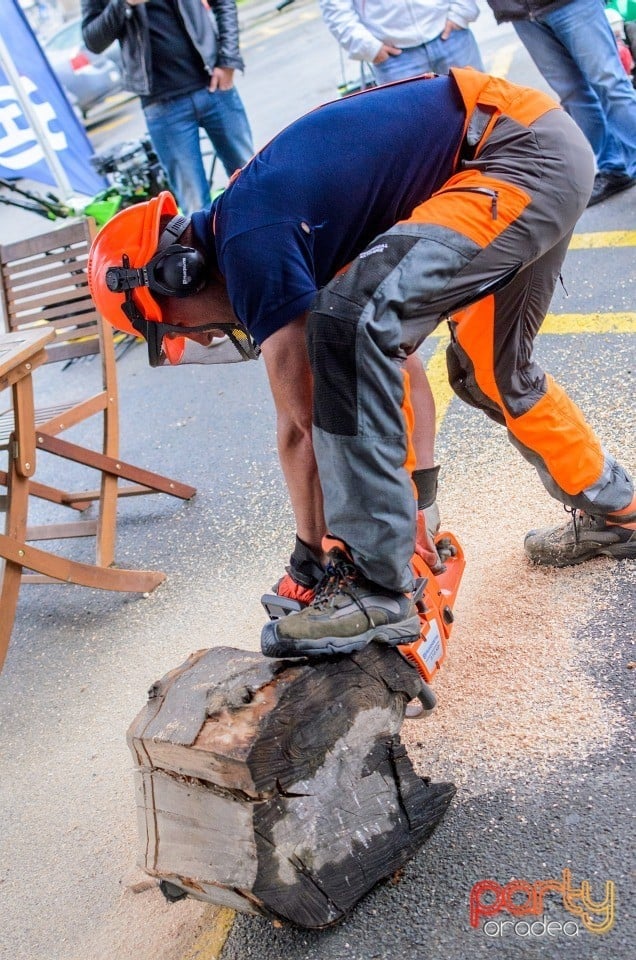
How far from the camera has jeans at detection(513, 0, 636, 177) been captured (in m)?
4.91

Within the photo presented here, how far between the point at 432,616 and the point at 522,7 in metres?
3.93

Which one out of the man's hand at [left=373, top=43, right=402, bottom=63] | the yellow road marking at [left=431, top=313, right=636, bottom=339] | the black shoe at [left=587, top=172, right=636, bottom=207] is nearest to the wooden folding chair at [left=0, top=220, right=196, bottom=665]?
the yellow road marking at [left=431, top=313, right=636, bottom=339]

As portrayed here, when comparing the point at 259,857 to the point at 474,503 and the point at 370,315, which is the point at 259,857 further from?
the point at 474,503

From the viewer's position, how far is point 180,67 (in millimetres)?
5391

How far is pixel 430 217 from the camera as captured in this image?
2.06m

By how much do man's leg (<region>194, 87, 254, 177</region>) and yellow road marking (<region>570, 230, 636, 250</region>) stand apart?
2009 mm

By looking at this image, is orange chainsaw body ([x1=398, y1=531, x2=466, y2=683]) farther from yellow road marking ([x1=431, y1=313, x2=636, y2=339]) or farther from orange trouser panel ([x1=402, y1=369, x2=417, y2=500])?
yellow road marking ([x1=431, y1=313, x2=636, y2=339])

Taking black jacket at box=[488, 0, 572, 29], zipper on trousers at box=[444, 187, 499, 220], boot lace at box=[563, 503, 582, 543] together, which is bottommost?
boot lace at box=[563, 503, 582, 543]

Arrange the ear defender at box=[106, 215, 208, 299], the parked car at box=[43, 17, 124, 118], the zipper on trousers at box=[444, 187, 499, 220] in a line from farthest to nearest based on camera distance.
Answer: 1. the parked car at box=[43, 17, 124, 118]
2. the ear defender at box=[106, 215, 208, 299]
3. the zipper on trousers at box=[444, 187, 499, 220]

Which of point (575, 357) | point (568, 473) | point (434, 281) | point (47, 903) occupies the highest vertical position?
point (434, 281)

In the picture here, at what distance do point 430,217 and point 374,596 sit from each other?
34.1 inches

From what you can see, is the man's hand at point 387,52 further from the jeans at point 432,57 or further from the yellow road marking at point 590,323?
the yellow road marking at point 590,323

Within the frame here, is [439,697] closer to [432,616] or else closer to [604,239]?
[432,616]

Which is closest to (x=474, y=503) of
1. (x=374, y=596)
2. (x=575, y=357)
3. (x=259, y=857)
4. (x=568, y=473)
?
(x=568, y=473)
